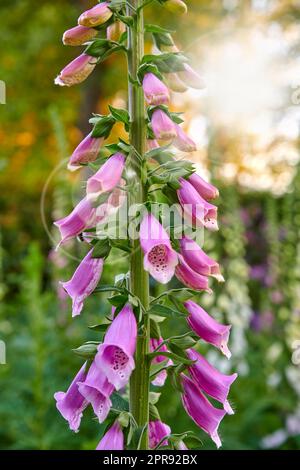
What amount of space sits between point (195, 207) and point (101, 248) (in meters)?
0.23

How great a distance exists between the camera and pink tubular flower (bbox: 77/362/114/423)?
132 centimetres

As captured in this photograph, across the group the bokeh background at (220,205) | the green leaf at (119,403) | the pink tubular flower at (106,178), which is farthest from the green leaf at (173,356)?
the bokeh background at (220,205)

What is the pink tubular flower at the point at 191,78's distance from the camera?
154 cm

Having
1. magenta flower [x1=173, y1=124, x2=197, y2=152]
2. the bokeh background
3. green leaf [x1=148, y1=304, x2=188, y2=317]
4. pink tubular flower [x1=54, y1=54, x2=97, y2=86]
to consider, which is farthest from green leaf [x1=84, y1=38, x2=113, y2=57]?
the bokeh background

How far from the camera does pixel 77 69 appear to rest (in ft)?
5.25

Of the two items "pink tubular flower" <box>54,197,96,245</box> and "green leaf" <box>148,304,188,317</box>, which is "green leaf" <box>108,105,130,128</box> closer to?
"pink tubular flower" <box>54,197,96,245</box>

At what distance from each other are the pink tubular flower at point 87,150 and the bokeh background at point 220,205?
1260mm

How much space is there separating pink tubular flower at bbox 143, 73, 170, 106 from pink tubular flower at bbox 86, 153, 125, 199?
146mm

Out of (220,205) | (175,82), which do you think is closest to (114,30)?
(175,82)

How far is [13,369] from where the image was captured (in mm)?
4297

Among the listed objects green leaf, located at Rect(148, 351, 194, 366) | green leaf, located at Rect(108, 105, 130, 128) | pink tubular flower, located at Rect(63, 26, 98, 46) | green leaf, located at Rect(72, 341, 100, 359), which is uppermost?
pink tubular flower, located at Rect(63, 26, 98, 46)

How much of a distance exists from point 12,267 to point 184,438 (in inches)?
265

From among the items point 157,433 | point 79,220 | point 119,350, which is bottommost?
point 157,433

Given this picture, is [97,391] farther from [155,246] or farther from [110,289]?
[155,246]
